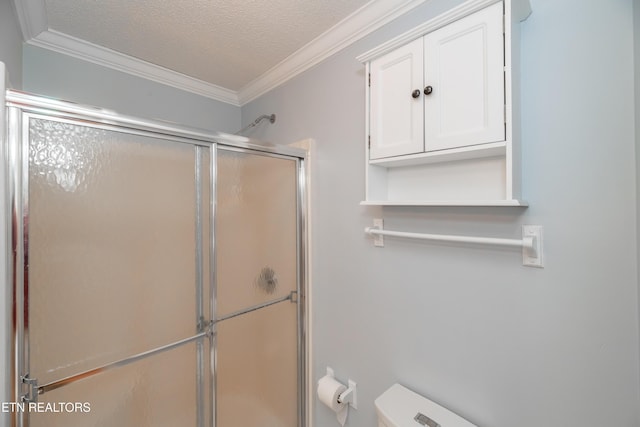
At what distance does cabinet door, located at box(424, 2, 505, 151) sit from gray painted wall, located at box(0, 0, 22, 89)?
163 centimetres

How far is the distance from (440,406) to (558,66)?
129 cm

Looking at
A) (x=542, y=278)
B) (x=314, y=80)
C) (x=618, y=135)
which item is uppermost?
(x=314, y=80)

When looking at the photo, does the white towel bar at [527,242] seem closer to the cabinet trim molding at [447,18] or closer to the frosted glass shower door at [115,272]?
the cabinet trim molding at [447,18]

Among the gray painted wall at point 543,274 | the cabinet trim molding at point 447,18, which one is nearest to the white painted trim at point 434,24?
the cabinet trim molding at point 447,18

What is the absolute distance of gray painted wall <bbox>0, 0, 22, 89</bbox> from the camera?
104cm

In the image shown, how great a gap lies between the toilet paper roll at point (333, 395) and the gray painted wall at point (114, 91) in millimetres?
1670

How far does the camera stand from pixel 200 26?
1.41m

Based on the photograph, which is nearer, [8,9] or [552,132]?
[552,132]

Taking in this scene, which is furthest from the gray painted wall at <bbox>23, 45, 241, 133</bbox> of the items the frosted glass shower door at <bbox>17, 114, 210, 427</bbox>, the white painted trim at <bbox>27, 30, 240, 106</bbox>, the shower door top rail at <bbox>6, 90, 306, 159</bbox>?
the frosted glass shower door at <bbox>17, 114, 210, 427</bbox>

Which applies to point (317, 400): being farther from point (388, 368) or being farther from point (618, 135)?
point (618, 135)

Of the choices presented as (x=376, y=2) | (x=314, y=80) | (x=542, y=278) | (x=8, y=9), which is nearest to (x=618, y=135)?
(x=542, y=278)

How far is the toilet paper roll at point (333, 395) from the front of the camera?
1.42m

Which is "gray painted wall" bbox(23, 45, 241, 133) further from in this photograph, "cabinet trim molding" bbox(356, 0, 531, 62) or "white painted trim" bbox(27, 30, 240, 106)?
"cabinet trim molding" bbox(356, 0, 531, 62)

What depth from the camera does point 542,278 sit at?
0.88 metres
